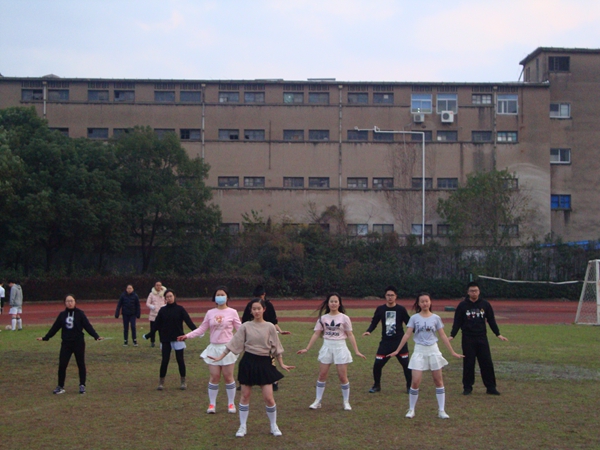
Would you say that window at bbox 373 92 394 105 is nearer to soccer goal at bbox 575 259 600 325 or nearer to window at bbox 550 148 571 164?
window at bbox 550 148 571 164

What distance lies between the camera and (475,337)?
40.1ft

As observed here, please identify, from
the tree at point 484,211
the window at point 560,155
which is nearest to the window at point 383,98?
the tree at point 484,211

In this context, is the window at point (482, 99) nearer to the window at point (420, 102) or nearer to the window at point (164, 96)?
the window at point (420, 102)

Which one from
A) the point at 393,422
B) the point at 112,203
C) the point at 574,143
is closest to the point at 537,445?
the point at 393,422

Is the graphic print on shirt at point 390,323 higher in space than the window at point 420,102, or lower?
lower

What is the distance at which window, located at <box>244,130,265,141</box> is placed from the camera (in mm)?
58750

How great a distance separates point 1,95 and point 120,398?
54521mm

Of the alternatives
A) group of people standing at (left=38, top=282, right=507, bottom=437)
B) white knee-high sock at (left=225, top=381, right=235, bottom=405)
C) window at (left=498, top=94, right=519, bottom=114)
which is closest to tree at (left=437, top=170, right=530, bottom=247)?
window at (left=498, top=94, right=519, bottom=114)

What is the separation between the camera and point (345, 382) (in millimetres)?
10867

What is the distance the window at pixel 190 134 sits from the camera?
192 feet

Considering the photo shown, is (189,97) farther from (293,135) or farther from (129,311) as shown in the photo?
(129,311)

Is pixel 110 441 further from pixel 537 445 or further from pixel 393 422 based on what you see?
pixel 537 445

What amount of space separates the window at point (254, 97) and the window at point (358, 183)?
1073cm

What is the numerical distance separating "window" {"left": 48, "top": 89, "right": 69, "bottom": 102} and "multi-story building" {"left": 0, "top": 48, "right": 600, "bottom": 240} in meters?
0.12
